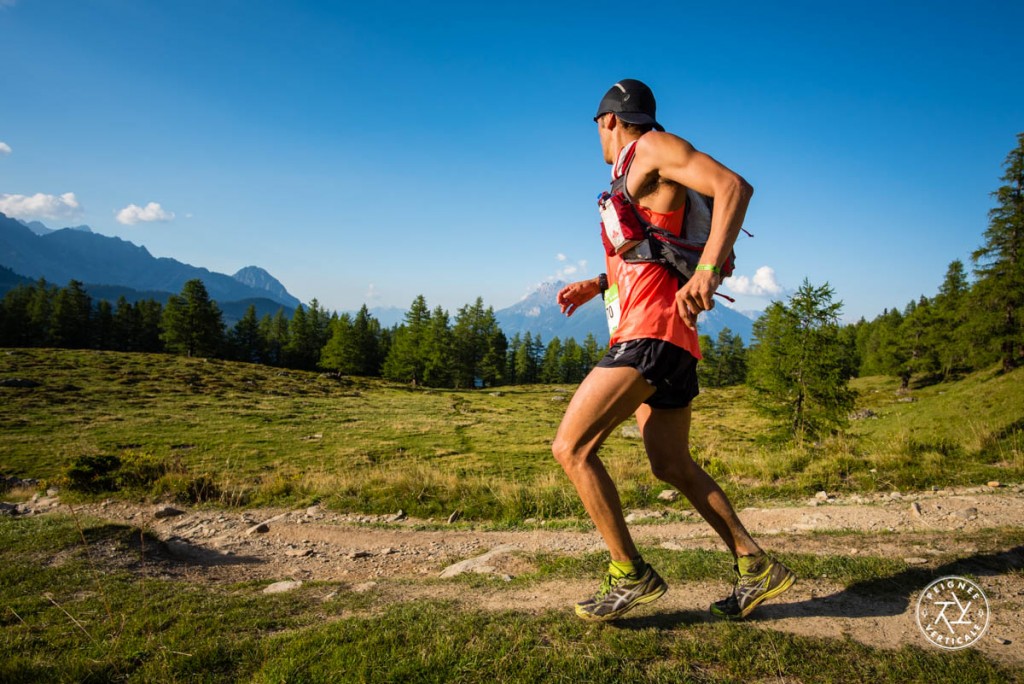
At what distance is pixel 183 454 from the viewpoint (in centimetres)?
1772

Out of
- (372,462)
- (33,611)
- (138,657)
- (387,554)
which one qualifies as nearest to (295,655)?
(138,657)

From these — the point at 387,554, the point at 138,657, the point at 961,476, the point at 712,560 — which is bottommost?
the point at 387,554

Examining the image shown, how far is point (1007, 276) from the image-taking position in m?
31.3

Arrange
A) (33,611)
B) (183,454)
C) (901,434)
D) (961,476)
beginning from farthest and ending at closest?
(183,454)
(901,434)
(961,476)
(33,611)

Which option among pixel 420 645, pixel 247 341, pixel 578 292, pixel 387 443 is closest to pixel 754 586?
pixel 420 645

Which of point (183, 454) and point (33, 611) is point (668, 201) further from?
point (183, 454)

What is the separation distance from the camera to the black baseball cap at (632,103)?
2.80 meters

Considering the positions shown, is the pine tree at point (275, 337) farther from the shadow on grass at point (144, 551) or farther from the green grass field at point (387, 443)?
the shadow on grass at point (144, 551)

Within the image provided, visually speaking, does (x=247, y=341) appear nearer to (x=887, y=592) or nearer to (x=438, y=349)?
(x=438, y=349)

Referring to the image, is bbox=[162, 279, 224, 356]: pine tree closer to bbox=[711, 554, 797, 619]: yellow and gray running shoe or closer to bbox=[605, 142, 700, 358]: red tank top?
bbox=[605, 142, 700, 358]: red tank top

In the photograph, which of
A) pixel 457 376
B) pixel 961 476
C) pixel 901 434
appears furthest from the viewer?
pixel 457 376

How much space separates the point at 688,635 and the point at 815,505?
5426 mm

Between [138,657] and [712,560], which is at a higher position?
[712,560]

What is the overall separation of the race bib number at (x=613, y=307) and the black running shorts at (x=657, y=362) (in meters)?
0.21
